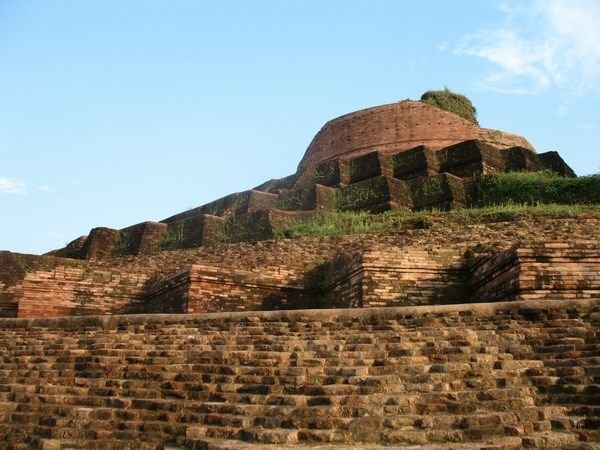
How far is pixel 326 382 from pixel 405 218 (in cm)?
708

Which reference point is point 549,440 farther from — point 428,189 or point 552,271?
point 428,189

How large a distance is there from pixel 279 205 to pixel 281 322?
29.7 ft

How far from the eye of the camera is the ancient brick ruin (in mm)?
3570

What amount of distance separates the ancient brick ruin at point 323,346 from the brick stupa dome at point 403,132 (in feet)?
21.0

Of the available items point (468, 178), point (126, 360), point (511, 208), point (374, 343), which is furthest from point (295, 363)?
point (468, 178)

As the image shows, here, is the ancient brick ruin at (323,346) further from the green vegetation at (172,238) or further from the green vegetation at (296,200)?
the green vegetation at (296,200)

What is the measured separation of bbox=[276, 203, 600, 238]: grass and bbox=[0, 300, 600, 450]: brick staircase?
479cm

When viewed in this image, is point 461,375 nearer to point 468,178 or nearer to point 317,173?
point 468,178

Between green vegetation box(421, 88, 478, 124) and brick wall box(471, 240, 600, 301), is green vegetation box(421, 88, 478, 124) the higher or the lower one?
the higher one

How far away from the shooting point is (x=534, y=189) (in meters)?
12.2

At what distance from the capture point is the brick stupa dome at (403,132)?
646 inches

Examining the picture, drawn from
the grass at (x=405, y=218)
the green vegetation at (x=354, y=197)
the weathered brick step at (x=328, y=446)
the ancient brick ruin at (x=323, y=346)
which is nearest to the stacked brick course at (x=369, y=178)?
the green vegetation at (x=354, y=197)

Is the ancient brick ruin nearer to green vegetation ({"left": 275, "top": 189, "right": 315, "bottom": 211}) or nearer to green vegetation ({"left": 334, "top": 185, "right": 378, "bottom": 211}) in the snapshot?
green vegetation ({"left": 334, "top": 185, "right": 378, "bottom": 211})

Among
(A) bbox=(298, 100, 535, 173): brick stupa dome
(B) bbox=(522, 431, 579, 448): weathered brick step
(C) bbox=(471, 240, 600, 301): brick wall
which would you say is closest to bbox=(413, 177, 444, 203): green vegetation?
(A) bbox=(298, 100, 535, 173): brick stupa dome
